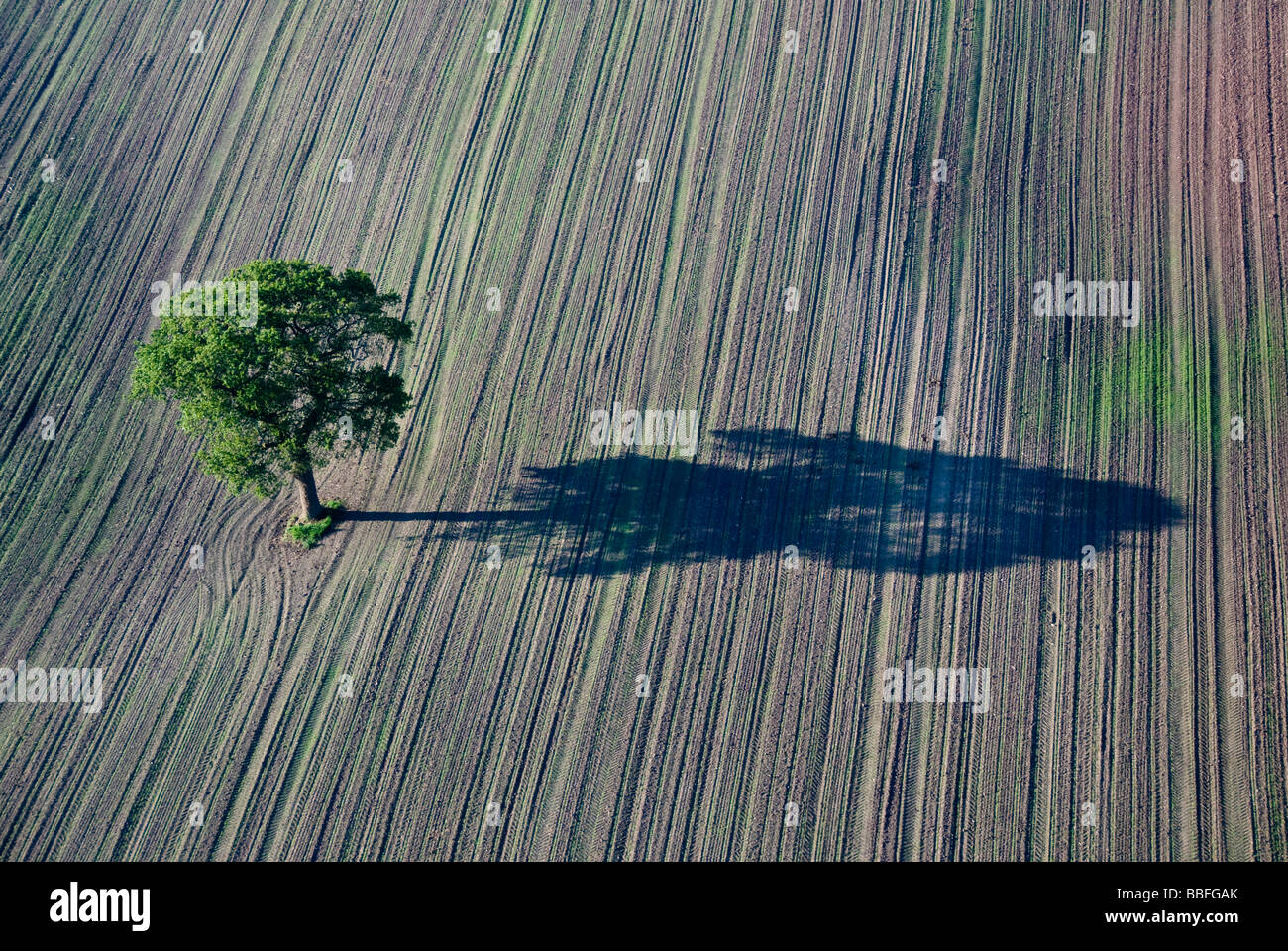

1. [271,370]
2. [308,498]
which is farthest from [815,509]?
[271,370]

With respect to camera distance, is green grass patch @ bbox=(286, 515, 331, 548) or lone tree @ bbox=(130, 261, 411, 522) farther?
green grass patch @ bbox=(286, 515, 331, 548)

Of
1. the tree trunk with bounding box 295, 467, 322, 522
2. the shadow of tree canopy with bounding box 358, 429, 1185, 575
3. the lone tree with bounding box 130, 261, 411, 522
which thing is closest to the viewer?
the lone tree with bounding box 130, 261, 411, 522

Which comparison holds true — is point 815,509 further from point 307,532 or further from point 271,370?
point 271,370

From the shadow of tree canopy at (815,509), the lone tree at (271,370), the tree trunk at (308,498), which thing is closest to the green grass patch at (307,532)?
the tree trunk at (308,498)

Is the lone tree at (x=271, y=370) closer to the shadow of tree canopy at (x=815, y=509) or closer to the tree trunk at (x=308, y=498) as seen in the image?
the tree trunk at (x=308, y=498)

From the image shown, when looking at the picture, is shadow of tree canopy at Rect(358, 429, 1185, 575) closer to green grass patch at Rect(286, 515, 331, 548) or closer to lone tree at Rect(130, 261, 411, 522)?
green grass patch at Rect(286, 515, 331, 548)

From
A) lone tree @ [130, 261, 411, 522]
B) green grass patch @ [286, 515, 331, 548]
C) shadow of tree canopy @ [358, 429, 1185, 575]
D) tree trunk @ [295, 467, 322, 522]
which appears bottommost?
green grass patch @ [286, 515, 331, 548]

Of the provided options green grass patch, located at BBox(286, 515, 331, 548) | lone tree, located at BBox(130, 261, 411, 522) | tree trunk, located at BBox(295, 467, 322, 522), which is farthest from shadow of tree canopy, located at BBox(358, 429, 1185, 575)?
lone tree, located at BBox(130, 261, 411, 522)
